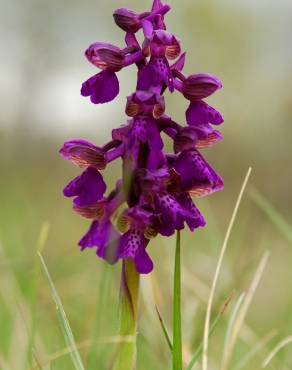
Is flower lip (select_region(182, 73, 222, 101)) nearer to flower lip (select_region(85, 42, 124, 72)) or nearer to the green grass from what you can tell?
flower lip (select_region(85, 42, 124, 72))

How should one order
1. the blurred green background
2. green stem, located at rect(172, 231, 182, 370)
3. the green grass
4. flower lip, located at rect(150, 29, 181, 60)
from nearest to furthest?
green stem, located at rect(172, 231, 182, 370) → flower lip, located at rect(150, 29, 181, 60) → the green grass → the blurred green background

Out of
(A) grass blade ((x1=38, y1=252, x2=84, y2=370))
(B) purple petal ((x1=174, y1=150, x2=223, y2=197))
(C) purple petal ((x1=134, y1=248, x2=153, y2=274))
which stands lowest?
(A) grass blade ((x1=38, y1=252, x2=84, y2=370))

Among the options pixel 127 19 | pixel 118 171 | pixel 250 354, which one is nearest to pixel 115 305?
pixel 250 354

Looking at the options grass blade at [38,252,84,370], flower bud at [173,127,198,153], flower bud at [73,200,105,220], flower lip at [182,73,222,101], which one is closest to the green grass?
grass blade at [38,252,84,370]

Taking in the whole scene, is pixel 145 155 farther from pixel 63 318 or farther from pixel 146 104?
pixel 63 318

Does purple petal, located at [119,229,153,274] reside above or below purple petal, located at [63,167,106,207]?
below

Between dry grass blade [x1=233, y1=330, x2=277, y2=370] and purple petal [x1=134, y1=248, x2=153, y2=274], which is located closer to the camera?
purple petal [x1=134, y1=248, x2=153, y2=274]

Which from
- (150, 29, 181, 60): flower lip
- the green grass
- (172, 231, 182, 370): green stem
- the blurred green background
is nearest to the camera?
(172, 231, 182, 370): green stem
